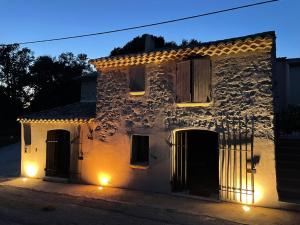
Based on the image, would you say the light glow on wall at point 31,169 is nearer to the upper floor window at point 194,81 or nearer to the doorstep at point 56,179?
the doorstep at point 56,179

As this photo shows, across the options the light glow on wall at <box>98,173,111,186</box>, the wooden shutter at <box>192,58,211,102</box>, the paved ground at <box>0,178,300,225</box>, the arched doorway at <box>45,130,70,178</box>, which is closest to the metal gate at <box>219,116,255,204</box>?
the paved ground at <box>0,178,300,225</box>

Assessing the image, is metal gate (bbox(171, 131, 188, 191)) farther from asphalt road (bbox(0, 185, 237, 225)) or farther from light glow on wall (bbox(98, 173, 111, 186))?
light glow on wall (bbox(98, 173, 111, 186))

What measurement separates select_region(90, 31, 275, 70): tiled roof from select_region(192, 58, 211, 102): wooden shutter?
31 centimetres

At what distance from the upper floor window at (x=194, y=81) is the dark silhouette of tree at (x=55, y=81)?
2046 centimetres

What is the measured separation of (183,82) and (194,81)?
400 mm

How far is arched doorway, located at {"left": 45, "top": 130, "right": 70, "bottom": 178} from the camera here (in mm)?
12906

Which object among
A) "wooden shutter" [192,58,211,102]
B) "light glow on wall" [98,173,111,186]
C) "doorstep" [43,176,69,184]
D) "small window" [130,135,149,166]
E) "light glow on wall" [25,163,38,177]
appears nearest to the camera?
"wooden shutter" [192,58,211,102]

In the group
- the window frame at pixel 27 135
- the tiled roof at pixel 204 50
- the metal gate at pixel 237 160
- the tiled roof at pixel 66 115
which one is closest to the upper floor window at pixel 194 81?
the tiled roof at pixel 204 50

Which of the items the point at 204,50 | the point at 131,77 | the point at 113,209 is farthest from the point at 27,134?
the point at 204,50

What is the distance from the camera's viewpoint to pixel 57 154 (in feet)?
45.2

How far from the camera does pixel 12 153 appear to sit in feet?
63.0

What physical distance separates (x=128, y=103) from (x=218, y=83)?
3636 millimetres

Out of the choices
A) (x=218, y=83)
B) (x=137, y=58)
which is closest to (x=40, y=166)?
(x=137, y=58)

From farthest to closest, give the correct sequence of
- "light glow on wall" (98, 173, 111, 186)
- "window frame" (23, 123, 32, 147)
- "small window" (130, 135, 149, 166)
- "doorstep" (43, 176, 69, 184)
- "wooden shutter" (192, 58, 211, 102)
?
"window frame" (23, 123, 32, 147) → "doorstep" (43, 176, 69, 184) → "light glow on wall" (98, 173, 111, 186) → "small window" (130, 135, 149, 166) → "wooden shutter" (192, 58, 211, 102)
